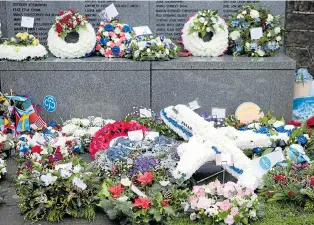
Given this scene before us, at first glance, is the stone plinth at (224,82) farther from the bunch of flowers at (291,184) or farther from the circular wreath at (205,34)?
the bunch of flowers at (291,184)

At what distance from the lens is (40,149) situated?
20.4ft

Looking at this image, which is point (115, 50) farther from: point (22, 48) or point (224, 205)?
point (224, 205)

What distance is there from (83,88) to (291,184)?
328cm

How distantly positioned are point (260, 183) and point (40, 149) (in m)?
2.40

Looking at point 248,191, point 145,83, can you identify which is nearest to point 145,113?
point 145,83

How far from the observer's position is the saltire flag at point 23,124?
707 cm

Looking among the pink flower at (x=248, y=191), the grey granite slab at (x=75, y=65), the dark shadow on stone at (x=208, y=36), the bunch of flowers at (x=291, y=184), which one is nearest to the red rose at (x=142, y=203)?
the pink flower at (x=248, y=191)

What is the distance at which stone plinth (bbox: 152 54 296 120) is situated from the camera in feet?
24.4

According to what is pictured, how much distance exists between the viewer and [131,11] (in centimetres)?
831

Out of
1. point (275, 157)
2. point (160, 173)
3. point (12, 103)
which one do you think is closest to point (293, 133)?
point (275, 157)

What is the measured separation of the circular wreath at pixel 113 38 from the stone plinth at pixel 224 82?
644mm

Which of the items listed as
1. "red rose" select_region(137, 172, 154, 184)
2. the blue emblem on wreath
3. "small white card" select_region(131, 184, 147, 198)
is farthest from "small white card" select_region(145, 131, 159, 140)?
the blue emblem on wreath

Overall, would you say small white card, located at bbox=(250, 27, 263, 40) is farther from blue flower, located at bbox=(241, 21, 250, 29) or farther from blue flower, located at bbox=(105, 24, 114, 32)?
blue flower, located at bbox=(105, 24, 114, 32)

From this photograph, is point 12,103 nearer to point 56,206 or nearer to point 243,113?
point 56,206
